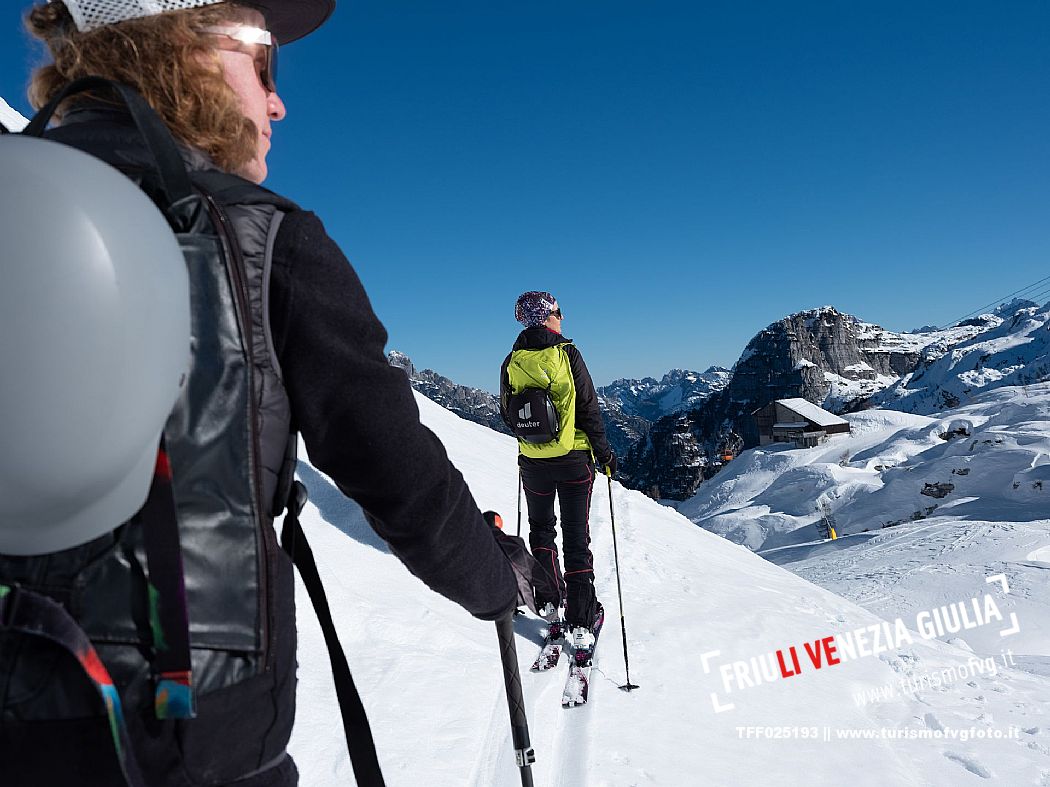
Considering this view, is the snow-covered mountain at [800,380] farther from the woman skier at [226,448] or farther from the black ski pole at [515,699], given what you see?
the woman skier at [226,448]

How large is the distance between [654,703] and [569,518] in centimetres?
147

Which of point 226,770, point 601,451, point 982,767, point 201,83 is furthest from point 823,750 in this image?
point 201,83

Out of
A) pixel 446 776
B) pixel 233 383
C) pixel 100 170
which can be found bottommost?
pixel 446 776

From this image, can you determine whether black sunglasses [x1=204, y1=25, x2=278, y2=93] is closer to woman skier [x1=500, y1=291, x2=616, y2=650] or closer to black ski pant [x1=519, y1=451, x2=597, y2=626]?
woman skier [x1=500, y1=291, x2=616, y2=650]

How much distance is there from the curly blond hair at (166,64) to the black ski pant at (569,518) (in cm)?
404

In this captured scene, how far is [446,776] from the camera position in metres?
3.19

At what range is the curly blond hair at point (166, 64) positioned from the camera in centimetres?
112

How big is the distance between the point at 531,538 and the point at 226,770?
4356 mm

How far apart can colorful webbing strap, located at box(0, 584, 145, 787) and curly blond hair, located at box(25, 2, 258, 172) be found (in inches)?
32.4

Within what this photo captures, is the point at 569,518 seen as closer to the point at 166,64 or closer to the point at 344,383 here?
the point at 344,383

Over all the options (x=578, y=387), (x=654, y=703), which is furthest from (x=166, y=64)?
(x=654, y=703)

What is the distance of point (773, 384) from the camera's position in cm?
13238

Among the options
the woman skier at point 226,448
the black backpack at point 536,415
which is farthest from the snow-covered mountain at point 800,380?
the woman skier at point 226,448

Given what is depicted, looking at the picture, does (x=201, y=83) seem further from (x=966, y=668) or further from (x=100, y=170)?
(x=966, y=668)
